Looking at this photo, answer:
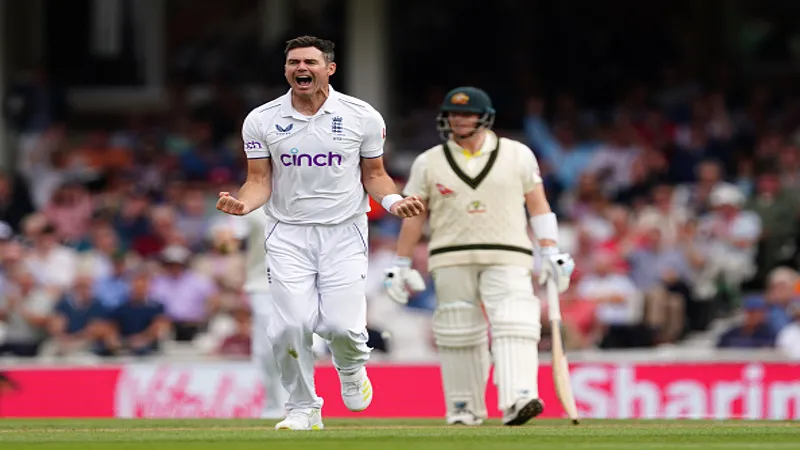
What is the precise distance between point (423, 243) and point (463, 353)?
638 centimetres

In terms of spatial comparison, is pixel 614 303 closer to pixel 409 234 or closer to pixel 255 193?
pixel 409 234

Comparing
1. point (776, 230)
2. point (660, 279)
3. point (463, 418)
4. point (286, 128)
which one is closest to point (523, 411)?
point (463, 418)

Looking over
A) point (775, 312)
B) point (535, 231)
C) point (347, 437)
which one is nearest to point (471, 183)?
point (535, 231)

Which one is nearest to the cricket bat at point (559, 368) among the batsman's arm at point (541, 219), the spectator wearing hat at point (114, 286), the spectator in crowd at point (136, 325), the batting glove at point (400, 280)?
the batsman's arm at point (541, 219)

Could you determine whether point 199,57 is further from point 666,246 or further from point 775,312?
point 775,312

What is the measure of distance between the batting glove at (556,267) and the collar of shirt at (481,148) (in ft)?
2.31

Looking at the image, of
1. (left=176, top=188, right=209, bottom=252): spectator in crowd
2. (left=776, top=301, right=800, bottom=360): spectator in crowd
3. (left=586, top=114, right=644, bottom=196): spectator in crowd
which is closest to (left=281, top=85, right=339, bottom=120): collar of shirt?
(left=776, top=301, right=800, bottom=360): spectator in crowd

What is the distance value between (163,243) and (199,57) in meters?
4.87

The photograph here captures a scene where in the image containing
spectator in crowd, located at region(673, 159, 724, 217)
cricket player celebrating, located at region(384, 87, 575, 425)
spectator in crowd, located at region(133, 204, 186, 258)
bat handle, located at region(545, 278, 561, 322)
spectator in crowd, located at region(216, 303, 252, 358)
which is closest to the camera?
cricket player celebrating, located at region(384, 87, 575, 425)

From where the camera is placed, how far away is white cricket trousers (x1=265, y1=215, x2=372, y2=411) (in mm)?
9531

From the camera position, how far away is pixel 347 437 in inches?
354

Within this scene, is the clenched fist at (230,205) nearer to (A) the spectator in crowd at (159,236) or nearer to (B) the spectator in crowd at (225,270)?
(B) the spectator in crowd at (225,270)

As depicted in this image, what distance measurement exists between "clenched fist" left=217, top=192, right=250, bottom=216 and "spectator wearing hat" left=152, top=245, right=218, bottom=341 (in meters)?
7.20

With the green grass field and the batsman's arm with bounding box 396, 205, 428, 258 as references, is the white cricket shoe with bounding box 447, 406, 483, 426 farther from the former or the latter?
the batsman's arm with bounding box 396, 205, 428, 258
